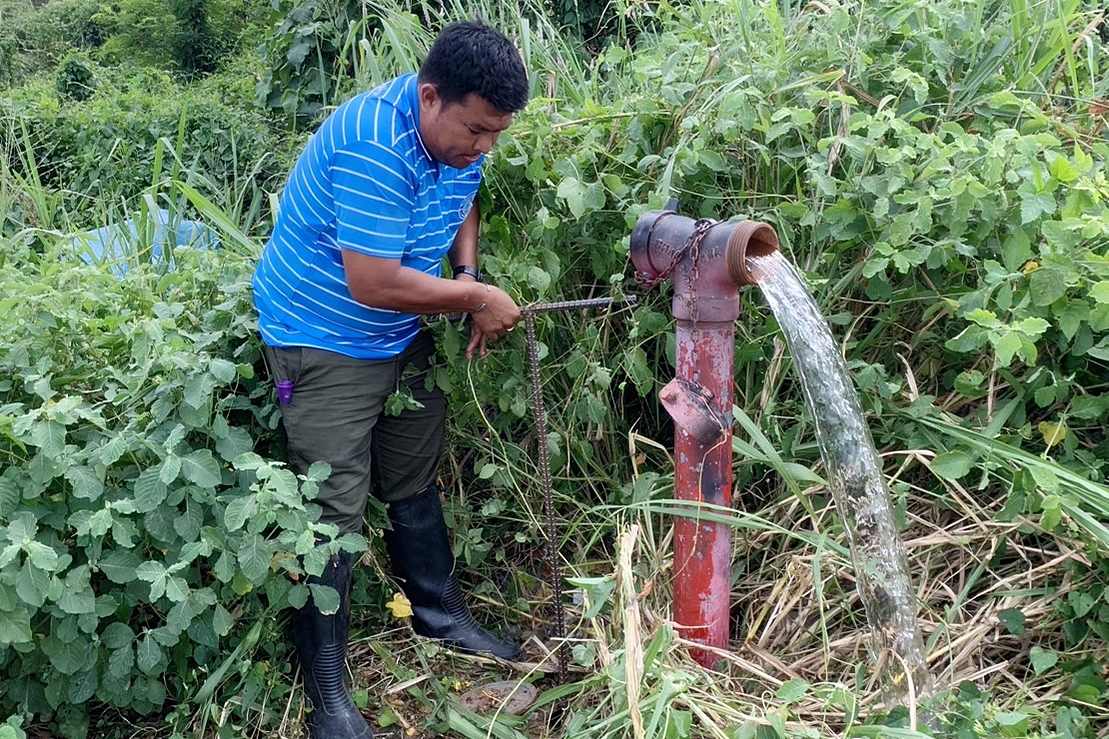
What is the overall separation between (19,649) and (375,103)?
58.8 inches

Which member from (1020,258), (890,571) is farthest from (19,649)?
(1020,258)

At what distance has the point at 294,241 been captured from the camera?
92.7 inches

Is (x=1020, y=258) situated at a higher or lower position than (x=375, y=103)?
lower

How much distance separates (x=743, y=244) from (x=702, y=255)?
106 millimetres

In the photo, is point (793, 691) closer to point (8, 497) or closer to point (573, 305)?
point (573, 305)

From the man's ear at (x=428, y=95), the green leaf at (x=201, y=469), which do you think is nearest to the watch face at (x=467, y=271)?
the man's ear at (x=428, y=95)

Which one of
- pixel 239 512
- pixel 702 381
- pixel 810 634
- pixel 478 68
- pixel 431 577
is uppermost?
pixel 478 68

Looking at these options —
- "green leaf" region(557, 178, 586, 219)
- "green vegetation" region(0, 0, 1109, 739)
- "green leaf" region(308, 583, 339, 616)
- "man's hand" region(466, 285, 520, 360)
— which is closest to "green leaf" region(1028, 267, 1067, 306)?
"green vegetation" region(0, 0, 1109, 739)

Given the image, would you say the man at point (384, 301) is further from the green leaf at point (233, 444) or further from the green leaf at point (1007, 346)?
the green leaf at point (1007, 346)

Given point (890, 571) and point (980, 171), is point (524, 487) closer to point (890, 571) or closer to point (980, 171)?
point (890, 571)

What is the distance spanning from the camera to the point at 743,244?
1.96 m

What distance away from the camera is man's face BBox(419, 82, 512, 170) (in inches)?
83.6

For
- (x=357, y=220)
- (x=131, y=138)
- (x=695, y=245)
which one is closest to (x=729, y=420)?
(x=695, y=245)

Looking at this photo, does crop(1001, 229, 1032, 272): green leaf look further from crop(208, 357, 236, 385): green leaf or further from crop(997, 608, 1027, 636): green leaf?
crop(208, 357, 236, 385): green leaf
